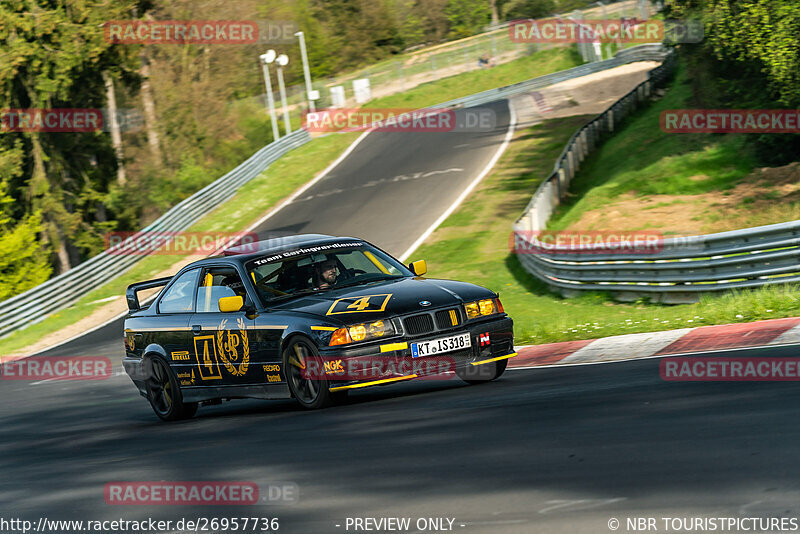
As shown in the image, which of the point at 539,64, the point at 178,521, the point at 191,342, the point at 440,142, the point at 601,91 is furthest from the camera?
the point at 539,64

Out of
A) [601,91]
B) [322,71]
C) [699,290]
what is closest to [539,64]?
[601,91]

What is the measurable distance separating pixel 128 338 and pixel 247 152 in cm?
4725

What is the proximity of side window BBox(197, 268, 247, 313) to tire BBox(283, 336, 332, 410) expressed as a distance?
111 centimetres

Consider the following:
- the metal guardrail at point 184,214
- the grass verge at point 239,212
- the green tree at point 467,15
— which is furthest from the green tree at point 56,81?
the green tree at point 467,15

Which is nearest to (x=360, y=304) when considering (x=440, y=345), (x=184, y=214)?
(x=440, y=345)

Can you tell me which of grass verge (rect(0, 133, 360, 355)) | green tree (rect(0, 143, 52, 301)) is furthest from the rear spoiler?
green tree (rect(0, 143, 52, 301))

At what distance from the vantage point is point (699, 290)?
13930 millimetres

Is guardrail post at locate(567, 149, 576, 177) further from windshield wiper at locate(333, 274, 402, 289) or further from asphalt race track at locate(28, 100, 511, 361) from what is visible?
windshield wiper at locate(333, 274, 402, 289)

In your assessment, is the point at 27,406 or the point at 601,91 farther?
the point at 601,91

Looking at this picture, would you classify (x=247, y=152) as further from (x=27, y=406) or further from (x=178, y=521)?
(x=178, y=521)

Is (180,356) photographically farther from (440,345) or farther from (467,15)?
(467,15)

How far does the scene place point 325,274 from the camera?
9.64 metres

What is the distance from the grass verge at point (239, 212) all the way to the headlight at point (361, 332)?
1689 centimetres

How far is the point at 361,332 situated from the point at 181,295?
9.31 ft
